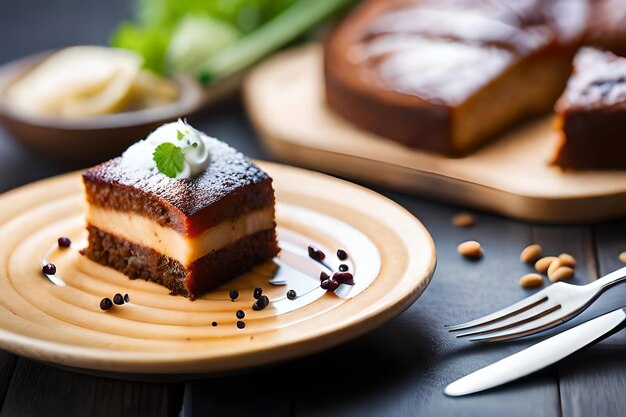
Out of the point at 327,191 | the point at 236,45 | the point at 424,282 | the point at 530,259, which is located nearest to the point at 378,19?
the point at 236,45

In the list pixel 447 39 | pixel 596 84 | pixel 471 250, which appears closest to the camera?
pixel 471 250

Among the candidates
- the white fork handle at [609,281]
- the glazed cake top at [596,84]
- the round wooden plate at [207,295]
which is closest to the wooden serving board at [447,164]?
the glazed cake top at [596,84]

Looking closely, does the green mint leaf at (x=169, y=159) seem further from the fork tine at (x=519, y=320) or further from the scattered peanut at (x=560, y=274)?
the scattered peanut at (x=560, y=274)

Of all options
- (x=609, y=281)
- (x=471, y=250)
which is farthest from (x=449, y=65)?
(x=609, y=281)

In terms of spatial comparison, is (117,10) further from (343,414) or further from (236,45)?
(343,414)

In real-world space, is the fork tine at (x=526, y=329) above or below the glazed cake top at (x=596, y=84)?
below

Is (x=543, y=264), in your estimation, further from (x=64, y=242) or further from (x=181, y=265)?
(x=64, y=242)
